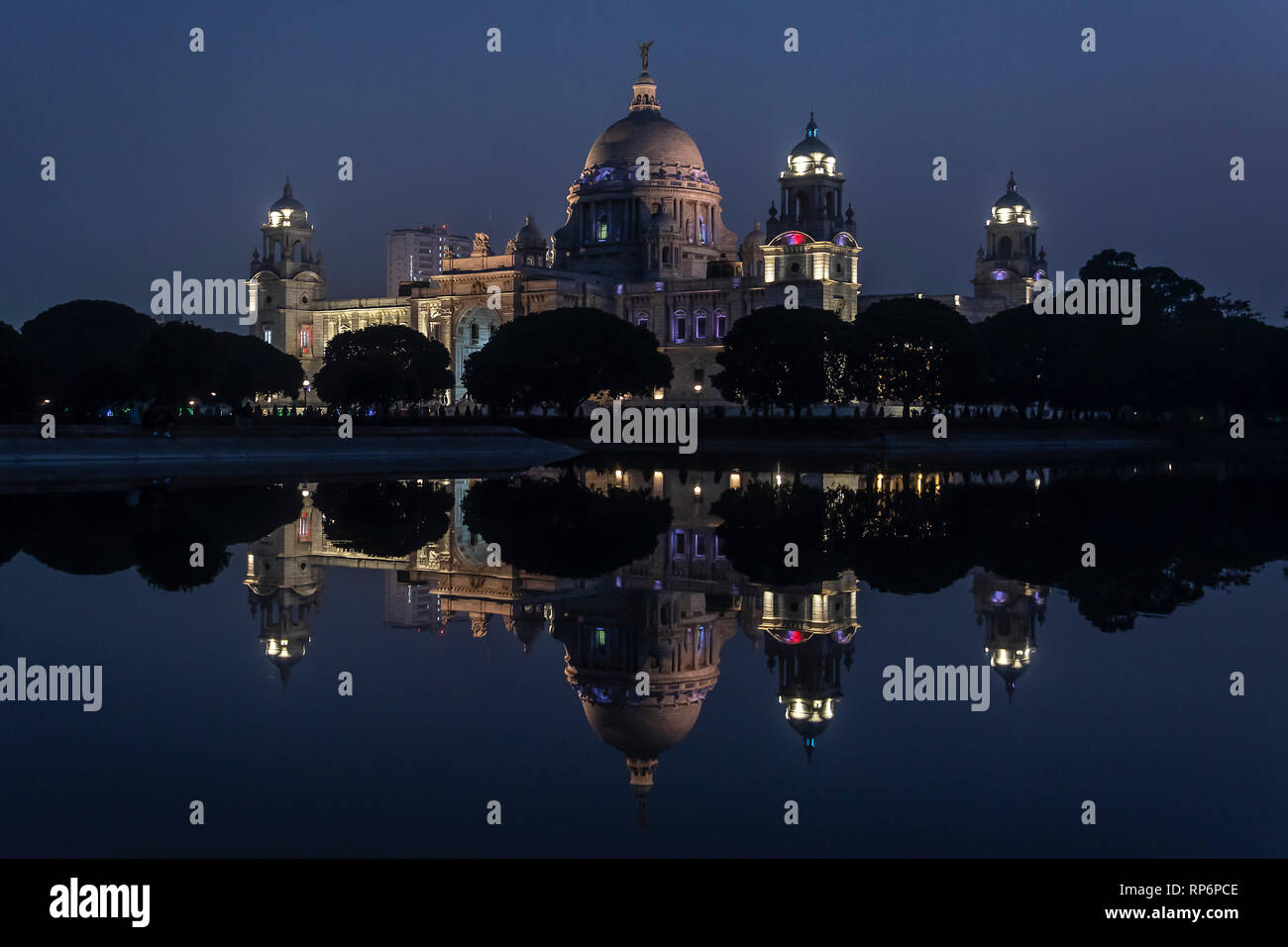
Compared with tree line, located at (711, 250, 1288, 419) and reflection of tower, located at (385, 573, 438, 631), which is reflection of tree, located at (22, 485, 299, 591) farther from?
tree line, located at (711, 250, 1288, 419)

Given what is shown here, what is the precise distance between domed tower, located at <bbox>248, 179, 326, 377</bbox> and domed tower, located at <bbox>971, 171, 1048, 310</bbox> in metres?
69.0

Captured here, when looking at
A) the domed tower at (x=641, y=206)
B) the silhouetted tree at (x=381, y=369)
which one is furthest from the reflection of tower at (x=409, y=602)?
the domed tower at (x=641, y=206)

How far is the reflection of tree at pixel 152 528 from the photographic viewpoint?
23.4 m

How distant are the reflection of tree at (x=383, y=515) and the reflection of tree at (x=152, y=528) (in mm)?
1273

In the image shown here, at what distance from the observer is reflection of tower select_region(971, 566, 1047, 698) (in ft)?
52.8

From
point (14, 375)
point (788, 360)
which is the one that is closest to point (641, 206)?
point (788, 360)

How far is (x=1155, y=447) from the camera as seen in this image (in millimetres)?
94375

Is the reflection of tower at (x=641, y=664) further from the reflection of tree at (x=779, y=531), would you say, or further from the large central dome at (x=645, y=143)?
the large central dome at (x=645, y=143)

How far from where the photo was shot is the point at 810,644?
1722cm

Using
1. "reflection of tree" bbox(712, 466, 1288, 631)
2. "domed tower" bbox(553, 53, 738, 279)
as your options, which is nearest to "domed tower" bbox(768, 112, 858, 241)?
"domed tower" bbox(553, 53, 738, 279)

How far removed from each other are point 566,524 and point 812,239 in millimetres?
100296

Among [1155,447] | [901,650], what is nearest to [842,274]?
[1155,447]
